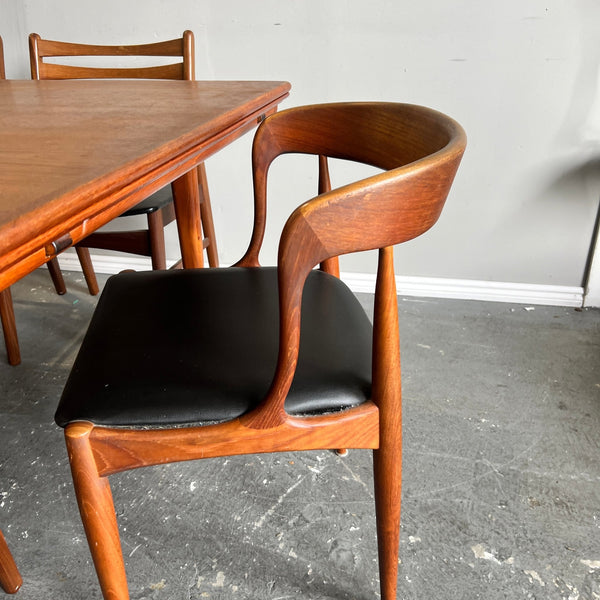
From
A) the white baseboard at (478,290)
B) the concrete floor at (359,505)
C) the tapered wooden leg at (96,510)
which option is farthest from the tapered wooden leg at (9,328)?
the white baseboard at (478,290)

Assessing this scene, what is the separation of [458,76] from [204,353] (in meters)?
1.42

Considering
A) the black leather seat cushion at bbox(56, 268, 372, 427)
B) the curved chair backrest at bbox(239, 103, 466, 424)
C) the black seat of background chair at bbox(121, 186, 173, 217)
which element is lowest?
the black seat of background chair at bbox(121, 186, 173, 217)

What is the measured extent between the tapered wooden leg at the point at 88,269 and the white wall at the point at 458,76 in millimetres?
538

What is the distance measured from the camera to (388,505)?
850mm

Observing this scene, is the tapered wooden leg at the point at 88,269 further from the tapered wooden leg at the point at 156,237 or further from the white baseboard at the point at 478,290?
the white baseboard at the point at 478,290

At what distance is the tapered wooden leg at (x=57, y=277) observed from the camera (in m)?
2.05

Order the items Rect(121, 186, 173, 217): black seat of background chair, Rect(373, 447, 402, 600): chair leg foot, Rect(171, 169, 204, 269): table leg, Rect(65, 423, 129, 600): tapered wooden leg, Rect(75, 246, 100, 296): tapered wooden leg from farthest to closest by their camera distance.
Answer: Rect(75, 246, 100, 296): tapered wooden leg
Rect(121, 186, 173, 217): black seat of background chair
Rect(171, 169, 204, 269): table leg
Rect(373, 447, 402, 600): chair leg foot
Rect(65, 423, 129, 600): tapered wooden leg

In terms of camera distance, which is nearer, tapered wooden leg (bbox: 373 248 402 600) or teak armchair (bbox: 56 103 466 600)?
teak armchair (bbox: 56 103 466 600)

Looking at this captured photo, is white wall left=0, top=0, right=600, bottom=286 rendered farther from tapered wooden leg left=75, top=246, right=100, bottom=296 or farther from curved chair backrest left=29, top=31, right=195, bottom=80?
tapered wooden leg left=75, top=246, right=100, bottom=296

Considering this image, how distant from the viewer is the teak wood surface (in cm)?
54

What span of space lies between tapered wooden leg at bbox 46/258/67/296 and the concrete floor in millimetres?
492

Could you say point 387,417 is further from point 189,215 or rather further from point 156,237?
point 156,237

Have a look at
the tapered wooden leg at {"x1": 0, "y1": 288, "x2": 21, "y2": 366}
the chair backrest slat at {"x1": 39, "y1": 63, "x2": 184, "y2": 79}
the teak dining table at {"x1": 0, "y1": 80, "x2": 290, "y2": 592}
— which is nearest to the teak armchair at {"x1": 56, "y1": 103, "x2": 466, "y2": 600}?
the teak dining table at {"x1": 0, "y1": 80, "x2": 290, "y2": 592}

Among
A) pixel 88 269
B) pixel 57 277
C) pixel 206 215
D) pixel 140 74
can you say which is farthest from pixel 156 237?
pixel 57 277
